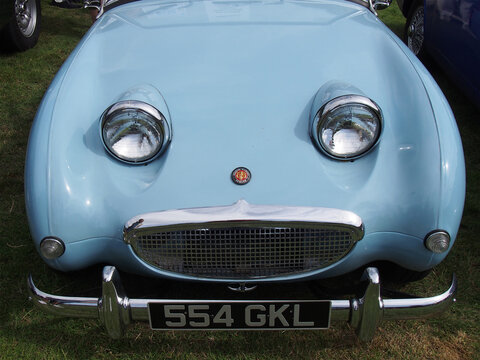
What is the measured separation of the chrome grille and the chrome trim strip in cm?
2

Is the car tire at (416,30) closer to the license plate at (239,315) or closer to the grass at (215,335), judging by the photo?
the grass at (215,335)

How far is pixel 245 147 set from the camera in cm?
201

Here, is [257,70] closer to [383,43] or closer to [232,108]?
[232,108]

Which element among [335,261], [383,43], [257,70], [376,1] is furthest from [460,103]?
[335,261]

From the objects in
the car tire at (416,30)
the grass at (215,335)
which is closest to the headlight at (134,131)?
the grass at (215,335)

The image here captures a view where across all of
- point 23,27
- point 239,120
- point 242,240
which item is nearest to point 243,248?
point 242,240

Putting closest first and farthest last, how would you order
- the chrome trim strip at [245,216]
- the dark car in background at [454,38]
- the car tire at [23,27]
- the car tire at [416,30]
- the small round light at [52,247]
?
the chrome trim strip at [245,216], the small round light at [52,247], the dark car in background at [454,38], the car tire at [416,30], the car tire at [23,27]

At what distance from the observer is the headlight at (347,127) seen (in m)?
1.97

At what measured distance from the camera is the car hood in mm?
1895

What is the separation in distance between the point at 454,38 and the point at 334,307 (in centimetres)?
295

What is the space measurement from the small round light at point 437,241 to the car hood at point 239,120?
0.04 m

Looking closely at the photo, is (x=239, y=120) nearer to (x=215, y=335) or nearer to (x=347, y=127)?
(x=347, y=127)

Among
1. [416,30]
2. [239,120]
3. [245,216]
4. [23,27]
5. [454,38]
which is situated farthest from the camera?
[23,27]

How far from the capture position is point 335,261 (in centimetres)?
192
